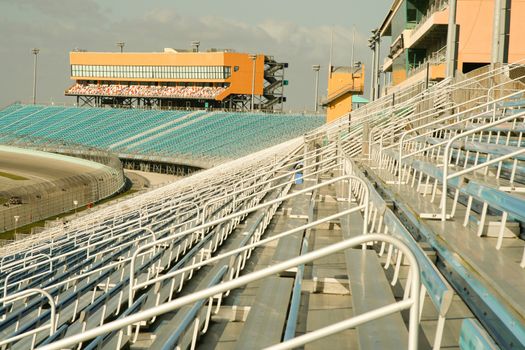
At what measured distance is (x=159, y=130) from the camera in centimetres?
5059

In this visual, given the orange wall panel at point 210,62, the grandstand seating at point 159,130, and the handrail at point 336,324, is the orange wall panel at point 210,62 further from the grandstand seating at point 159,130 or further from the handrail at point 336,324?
the handrail at point 336,324

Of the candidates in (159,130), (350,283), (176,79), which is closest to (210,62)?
(176,79)

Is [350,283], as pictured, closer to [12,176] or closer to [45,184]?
[45,184]

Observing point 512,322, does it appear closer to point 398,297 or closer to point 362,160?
point 398,297

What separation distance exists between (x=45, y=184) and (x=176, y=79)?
32.5 meters

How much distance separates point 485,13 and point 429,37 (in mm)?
3522

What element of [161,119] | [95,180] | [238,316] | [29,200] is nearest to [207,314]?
[238,316]

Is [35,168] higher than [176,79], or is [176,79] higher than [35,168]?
[176,79]

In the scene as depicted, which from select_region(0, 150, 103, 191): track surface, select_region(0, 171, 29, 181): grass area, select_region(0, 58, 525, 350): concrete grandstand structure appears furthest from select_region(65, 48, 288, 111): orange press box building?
select_region(0, 58, 525, 350): concrete grandstand structure

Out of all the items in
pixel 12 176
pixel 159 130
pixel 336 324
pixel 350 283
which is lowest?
pixel 12 176

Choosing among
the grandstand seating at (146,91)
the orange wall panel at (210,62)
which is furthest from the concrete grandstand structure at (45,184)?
the orange wall panel at (210,62)

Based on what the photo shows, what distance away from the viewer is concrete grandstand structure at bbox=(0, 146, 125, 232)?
82.2ft

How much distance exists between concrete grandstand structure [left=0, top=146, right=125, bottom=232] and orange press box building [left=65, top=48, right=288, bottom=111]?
18727 mm

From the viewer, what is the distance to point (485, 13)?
58.5ft
